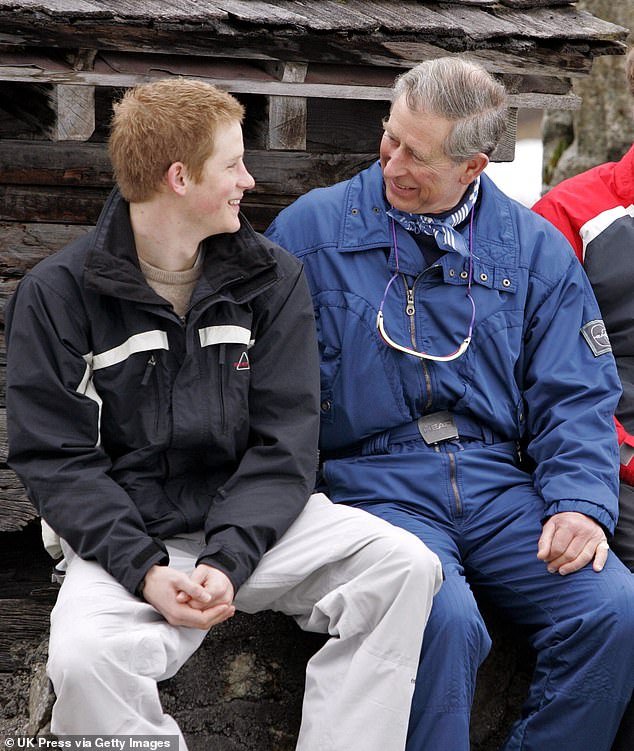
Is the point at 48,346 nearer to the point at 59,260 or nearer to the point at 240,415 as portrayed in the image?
the point at 59,260

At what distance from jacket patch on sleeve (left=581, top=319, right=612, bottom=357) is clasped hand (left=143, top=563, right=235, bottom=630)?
53.3 inches

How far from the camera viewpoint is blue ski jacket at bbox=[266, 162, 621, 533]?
125 inches

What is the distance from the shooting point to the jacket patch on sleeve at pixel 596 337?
3.28 metres

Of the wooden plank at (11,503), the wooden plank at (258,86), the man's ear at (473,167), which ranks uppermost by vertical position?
the wooden plank at (258,86)

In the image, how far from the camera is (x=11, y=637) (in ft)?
13.9

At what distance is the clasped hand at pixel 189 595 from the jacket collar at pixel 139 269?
69 cm

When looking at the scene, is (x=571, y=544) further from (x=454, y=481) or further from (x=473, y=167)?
(x=473, y=167)

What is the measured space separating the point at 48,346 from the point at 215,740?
4.05 ft

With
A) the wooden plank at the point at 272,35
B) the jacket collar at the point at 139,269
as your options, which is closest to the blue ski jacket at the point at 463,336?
the jacket collar at the point at 139,269

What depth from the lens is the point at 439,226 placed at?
3230 millimetres

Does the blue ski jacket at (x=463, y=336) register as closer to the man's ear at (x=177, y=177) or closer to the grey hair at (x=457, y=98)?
the grey hair at (x=457, y=98)

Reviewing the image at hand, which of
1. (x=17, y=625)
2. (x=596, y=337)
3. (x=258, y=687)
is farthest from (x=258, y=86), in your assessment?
(x=17, y=625)

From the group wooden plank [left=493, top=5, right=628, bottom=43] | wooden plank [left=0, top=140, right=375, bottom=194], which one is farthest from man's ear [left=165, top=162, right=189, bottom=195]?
wooden plank [left=493, top=5, right=628, bottom=43]

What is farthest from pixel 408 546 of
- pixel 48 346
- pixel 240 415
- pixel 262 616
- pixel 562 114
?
pixel 562 114
